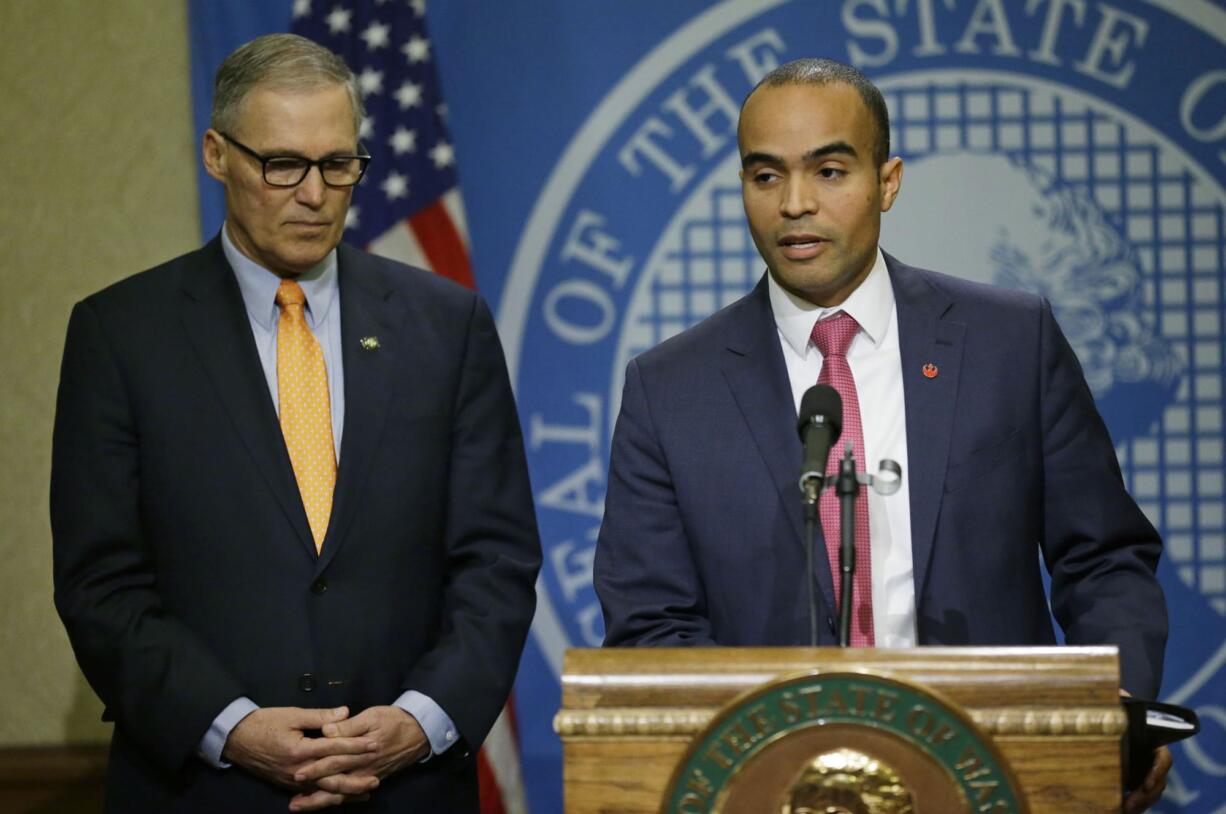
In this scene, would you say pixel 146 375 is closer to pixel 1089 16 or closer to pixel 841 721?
pixel 841 721

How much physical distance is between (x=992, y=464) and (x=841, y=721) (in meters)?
0.86

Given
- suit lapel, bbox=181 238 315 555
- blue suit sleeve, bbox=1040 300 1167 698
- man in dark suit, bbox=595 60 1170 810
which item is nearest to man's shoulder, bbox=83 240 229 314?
suit lapel, bbox=181 238 315 555

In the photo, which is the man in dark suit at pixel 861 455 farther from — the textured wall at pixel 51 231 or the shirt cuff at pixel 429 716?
the textured wall at pixel 51 231

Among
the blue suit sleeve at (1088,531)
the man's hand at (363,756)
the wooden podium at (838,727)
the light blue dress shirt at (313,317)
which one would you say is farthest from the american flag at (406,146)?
the wooden podium at (838,727)

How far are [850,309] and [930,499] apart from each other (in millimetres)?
335

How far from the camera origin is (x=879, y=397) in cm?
250

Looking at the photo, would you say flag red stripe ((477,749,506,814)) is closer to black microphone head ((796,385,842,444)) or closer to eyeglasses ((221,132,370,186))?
eyeglasses ((221,132,370,186))

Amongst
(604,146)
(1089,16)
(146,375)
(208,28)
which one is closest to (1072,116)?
(1089,16)

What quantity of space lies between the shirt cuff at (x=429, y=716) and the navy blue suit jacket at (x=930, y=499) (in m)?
0.35

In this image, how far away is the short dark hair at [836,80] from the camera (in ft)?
8.19

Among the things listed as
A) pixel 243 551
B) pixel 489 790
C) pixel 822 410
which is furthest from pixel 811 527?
pixel 489 790

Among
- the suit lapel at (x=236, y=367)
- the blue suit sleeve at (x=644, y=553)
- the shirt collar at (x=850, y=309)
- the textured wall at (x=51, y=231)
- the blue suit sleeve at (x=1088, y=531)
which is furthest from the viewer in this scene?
the textured wall at (x=51, y=231)

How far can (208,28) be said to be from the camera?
3930 mm

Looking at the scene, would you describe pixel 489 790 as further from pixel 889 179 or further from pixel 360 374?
pixel 889 179
